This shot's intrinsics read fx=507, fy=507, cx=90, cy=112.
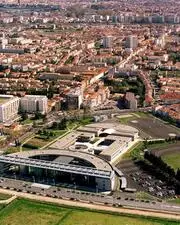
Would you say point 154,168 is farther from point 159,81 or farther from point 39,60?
point 39,60

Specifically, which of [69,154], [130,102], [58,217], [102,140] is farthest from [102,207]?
[130,102]

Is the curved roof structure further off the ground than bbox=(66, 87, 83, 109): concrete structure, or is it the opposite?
bbox=(66, 87, 83, 109): concrete structure

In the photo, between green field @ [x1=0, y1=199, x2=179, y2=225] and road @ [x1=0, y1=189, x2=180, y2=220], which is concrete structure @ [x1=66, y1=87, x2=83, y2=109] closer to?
road @ [x1=0, y1=189, x2=180, y2=220]

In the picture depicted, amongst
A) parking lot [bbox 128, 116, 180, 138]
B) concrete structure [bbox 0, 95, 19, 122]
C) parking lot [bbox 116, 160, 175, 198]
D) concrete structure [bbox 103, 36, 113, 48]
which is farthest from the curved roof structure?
concrete structure [bbox 103, 36, 113, 48]

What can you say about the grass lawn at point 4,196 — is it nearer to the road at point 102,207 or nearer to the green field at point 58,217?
the road at point 102,207

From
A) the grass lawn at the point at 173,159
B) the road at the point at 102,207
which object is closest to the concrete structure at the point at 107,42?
the grass lawn at the point at 173,159

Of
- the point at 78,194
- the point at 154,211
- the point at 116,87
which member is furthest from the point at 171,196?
the point at 116,87
